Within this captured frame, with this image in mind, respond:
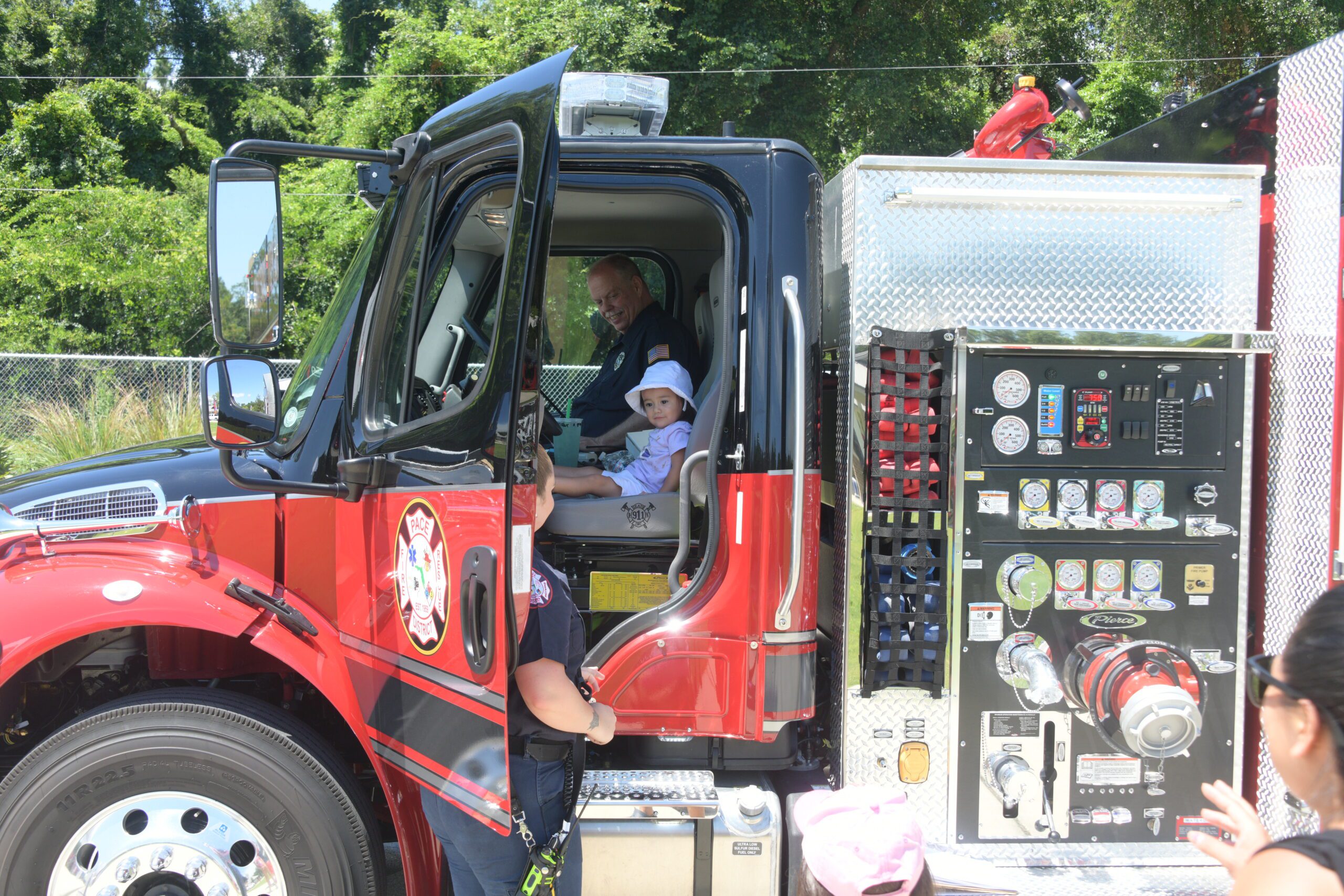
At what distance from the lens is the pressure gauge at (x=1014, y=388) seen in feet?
9.00

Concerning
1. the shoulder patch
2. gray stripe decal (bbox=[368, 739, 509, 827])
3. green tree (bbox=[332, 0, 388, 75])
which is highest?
green tree (bbox=[332, 0, 388, 75])

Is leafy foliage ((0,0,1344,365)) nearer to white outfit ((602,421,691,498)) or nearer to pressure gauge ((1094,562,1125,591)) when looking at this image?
white outfit ((602,421,691,498))

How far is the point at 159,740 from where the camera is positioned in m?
2.42

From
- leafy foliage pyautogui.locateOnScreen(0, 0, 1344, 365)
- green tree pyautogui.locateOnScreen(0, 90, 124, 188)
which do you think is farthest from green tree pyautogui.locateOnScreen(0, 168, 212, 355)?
green tree pyautogui.locateOnScreen(0, 90, 124, 188)

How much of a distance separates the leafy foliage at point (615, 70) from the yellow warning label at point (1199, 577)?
13.3m

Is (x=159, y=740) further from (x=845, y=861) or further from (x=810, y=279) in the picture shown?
(x=810, y=279)

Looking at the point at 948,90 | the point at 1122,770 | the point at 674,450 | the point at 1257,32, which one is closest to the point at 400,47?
the point at 948,90

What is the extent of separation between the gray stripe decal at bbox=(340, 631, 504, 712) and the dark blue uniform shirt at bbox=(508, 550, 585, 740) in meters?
0.11

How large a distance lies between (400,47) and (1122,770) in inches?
689

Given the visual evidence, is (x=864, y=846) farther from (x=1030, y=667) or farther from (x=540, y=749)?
(x=1030, y=667)

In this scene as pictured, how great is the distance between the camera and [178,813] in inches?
96.1

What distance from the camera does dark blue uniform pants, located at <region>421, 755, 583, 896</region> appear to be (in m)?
2.15

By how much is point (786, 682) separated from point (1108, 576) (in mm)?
1006

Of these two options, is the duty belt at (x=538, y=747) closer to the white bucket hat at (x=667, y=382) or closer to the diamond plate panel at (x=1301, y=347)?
the white bucket hat at (x=667, y=382)
